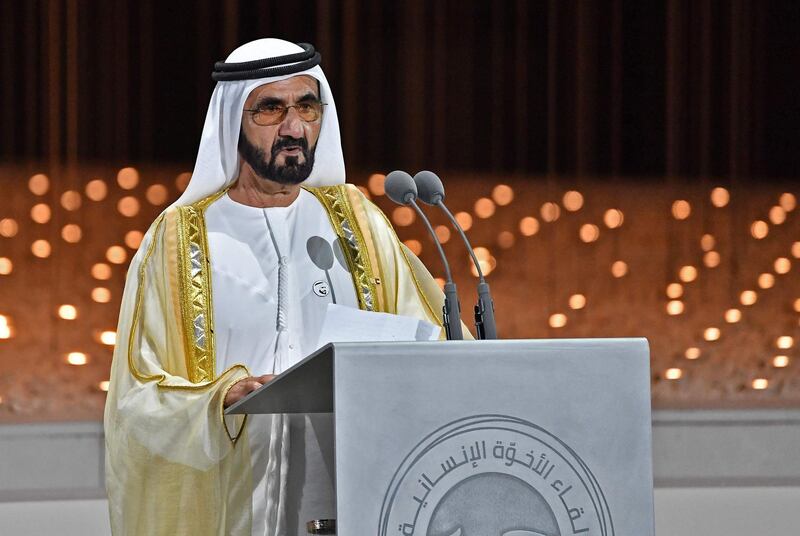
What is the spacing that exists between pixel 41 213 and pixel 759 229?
124 inches

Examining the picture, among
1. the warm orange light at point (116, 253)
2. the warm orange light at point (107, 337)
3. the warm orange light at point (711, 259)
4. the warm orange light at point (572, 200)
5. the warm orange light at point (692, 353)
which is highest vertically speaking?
the warm orange light at point (572, 200)

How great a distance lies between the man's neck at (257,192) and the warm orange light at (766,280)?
142 inches

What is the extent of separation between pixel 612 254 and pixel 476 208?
25.8 inches

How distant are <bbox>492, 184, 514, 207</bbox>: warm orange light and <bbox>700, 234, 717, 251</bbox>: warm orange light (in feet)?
2.96

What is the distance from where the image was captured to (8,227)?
5320 millimetres

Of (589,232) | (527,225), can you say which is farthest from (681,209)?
(527,225)

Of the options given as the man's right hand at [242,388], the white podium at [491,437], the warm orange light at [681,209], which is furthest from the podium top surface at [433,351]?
the warm orange light at [681,209]

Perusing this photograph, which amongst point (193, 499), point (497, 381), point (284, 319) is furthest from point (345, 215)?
point (497, 381)

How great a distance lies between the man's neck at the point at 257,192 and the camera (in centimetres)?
290

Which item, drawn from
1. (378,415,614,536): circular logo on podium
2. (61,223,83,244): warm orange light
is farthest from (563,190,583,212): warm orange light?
(378,415,614,536): circular logo on podium

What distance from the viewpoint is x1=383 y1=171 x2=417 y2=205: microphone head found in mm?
2281

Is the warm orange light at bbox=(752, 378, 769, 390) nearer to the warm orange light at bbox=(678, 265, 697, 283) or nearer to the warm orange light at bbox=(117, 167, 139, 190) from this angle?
the warm orange light at bbox=(678, 265, 697, 283)

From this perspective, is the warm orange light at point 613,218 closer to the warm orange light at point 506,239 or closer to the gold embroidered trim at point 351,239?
the warm orange light at point 506,239

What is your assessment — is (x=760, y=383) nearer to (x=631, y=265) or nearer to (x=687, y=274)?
(x=687, y=274)
